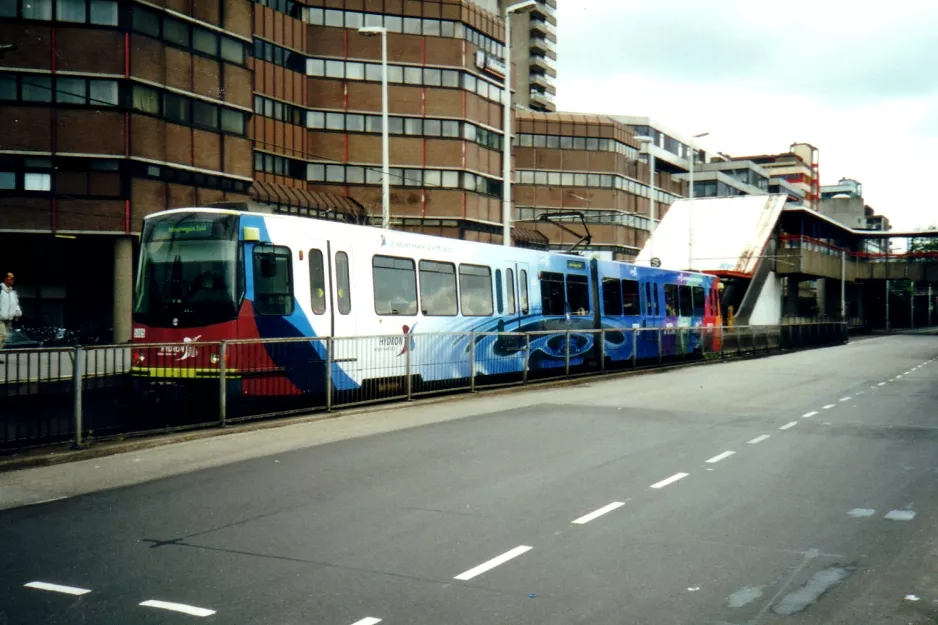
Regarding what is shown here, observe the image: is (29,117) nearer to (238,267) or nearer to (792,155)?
(238,267)

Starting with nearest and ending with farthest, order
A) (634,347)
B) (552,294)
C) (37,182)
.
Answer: (552,294) < (634,347) < (37,182)

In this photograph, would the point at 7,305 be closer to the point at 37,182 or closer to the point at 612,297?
the point at 612,297

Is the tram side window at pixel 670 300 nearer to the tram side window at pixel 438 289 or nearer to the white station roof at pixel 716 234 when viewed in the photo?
the tram side window at pixel 438 289

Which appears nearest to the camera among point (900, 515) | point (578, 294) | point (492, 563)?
point (492, 563)

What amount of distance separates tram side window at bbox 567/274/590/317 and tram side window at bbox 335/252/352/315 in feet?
31.7

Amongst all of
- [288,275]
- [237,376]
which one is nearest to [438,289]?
[288,275]

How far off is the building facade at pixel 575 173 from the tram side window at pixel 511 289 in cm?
5398

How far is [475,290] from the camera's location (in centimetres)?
2114

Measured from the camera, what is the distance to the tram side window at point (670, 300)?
31.9m

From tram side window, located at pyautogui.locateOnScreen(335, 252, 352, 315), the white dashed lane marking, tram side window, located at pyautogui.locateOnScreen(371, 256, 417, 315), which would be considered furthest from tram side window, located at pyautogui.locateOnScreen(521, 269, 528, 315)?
the white dashed lane marking

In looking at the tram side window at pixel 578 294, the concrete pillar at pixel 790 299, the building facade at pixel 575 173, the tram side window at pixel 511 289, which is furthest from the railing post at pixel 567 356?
the building facade at pixel 575 173

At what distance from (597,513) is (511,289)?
15.1m

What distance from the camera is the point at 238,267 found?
1496 cm

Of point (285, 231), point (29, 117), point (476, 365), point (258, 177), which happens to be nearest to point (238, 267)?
point (285, 231)
